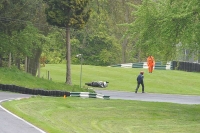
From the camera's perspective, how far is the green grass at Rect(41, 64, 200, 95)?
2053 inches

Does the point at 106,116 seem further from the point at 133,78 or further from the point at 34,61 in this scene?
the point at 133,78

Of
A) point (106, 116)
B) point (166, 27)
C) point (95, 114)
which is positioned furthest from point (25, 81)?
point (106, 116)

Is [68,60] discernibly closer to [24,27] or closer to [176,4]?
[24,27]

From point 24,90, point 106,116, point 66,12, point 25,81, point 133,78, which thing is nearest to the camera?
point 106,116

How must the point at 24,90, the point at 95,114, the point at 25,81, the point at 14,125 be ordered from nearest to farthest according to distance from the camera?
the point at 14,125, the point at 95,114, the point at 24,90, the point at 25,81

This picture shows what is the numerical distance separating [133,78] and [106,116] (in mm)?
34462

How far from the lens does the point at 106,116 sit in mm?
25594

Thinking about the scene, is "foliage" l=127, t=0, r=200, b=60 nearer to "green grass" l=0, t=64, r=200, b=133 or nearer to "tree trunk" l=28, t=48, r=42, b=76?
"green grass" l=0, t=64, r=200, b=133

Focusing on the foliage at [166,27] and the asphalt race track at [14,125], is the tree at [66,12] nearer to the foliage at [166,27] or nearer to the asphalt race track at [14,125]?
the foliage at [166,27]

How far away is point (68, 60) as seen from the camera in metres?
44.9

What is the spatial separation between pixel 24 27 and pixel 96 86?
12113 millimetres

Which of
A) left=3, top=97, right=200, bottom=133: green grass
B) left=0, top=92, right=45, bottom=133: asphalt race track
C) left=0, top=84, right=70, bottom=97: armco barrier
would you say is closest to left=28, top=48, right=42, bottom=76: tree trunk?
left=0, top=84, right=70, bottom=97: armco barrier

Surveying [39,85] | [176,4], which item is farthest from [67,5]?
[176,4]

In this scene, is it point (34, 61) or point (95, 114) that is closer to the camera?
point (95, 114)
